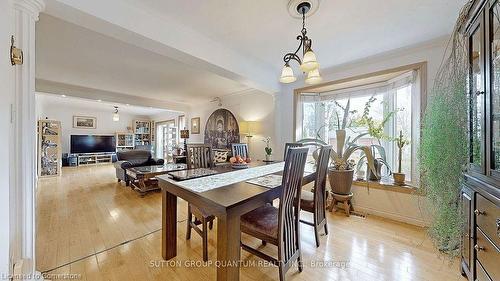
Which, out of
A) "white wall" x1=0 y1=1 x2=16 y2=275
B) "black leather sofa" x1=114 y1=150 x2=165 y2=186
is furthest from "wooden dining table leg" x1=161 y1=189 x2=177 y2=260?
"black leather sofa" x1=114 y1=150 x2=165 y2=186

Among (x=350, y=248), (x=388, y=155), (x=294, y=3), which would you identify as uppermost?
(x=294, y=3)

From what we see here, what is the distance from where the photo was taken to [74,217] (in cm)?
267

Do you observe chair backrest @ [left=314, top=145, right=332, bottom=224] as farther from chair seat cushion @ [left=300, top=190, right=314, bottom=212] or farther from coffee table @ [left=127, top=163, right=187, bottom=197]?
coffee table @ [left=127, top=163, right=187, bottom=197]

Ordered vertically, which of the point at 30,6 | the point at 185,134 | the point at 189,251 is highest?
the point at 30,6

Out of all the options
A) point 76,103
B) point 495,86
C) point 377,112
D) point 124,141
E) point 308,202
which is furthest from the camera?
point 124,141

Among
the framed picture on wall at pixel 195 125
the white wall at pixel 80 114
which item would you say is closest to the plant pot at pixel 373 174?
the framed picture on wall at pixel 195 125

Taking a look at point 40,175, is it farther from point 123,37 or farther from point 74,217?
point 123,37

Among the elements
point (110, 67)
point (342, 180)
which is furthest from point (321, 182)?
point (110, 67)

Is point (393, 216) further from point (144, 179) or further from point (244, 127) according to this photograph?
point (144, 179)

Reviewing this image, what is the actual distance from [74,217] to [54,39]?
228cm

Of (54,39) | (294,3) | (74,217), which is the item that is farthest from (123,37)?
(74,217)

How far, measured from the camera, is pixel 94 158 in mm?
7898

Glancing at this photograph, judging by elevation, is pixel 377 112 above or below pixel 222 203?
above

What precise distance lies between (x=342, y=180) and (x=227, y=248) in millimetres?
2172
